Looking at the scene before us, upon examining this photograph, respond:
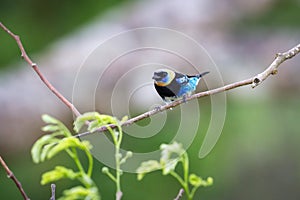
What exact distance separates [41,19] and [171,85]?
264cm

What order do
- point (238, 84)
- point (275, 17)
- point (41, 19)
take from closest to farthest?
point (238, 84), point (275, 17), point (41, 19)

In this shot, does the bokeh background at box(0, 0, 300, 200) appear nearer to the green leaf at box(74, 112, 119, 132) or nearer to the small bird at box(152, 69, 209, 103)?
the small bird at box(152, 69, 209, 103)

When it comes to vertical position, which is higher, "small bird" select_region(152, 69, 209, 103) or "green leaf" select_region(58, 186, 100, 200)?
"small bird" select_region(152, 69, 209, 103)

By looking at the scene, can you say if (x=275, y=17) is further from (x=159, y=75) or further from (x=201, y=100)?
(x=159, y=75)

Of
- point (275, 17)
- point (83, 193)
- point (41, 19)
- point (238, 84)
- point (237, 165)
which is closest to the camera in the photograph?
point (83, 193)

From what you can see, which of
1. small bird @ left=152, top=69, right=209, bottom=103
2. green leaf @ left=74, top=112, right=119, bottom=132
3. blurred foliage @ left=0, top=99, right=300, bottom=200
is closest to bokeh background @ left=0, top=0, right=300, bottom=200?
blurred foliage @ left=0, top=99, right=300, bottom=200

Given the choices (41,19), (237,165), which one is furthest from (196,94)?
(41,19)

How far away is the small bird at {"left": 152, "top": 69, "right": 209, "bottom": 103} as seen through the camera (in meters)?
0.45

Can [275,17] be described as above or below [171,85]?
above

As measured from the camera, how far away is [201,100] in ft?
7.71

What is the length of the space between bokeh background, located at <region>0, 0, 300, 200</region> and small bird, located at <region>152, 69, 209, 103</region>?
1.44 m

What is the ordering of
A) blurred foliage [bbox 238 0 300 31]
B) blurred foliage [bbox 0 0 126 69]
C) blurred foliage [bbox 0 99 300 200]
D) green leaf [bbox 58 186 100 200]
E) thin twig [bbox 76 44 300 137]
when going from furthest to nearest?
1. blurred foliage [bbox 0 0 126 69]
2. blurred foliage [bbox 238 0 300 31]
3. blurred foliage [bbox 0 99 300 200]
4. thin twig [bbox 76 44 300 137]
5. green leaf [bbox 58 186 100 200]

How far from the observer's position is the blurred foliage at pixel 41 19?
2878 mm

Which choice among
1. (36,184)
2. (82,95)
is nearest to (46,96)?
(82,95)
